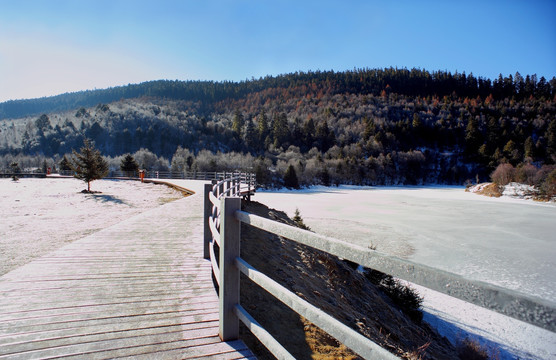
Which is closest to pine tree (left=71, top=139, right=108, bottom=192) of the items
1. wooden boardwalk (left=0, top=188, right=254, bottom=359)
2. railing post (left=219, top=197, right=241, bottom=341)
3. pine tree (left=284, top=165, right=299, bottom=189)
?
wooden boardwalk (left=0, top=188, right=254, bottom=359)

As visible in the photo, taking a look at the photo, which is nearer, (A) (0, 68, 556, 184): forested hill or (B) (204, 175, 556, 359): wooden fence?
(B) (204, 175, 556, 359): wooden fence

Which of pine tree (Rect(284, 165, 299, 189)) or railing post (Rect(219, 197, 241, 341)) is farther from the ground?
railing post (Rect(219, 197, 241, 341))

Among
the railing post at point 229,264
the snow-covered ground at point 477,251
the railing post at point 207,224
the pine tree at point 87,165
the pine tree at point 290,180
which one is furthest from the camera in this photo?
the pine tree at point 290,180

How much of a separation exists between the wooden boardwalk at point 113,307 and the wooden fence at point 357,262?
48cm

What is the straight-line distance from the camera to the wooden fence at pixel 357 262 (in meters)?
0.79

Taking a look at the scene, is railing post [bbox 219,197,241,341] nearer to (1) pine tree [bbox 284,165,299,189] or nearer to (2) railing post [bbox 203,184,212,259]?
(2) railing post [bbox 203,184,212,259]

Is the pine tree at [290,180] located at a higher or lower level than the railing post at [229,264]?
lower

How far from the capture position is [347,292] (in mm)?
6848

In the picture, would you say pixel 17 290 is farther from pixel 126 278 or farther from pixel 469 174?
pixel 469 174

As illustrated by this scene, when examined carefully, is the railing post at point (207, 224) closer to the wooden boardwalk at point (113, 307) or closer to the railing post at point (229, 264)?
the wooden boardwalk at point (113, 307)

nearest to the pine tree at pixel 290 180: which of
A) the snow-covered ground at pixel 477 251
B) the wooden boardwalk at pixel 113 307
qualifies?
the snow-covered ground at pixel 477 251

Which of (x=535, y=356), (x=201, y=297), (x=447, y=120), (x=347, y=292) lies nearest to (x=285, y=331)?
(x=201, y=297)

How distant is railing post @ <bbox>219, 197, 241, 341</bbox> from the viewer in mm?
2225

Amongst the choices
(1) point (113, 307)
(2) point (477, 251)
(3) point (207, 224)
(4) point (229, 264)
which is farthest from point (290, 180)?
(4) point (229, 264)
